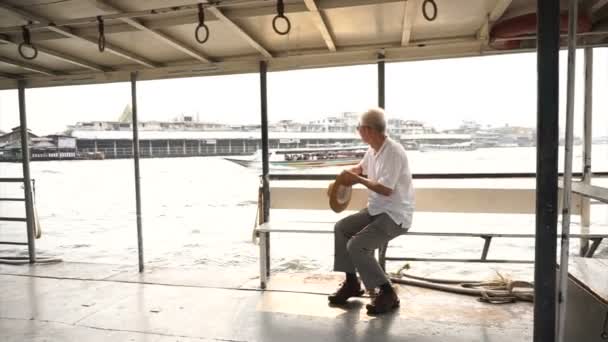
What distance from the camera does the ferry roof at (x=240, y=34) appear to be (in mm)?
2975

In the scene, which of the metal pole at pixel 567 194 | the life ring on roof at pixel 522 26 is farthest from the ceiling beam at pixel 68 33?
the metal pole at pixel 567 194

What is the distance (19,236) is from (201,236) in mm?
3250

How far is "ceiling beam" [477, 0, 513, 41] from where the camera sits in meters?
2.83

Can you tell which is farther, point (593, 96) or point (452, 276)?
point (452, 276)

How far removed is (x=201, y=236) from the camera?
7.97 meters

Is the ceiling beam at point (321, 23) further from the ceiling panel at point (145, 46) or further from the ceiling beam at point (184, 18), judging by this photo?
the ceiling panel at point (145, 46)

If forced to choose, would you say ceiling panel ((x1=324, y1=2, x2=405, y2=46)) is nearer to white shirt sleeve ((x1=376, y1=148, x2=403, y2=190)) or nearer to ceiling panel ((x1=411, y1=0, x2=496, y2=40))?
ceiling panel ((x1=411, y1=0, x2=496, y2=40))

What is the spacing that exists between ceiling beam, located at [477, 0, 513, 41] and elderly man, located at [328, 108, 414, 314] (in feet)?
3.54

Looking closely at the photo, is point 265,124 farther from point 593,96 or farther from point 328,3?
point 593,96

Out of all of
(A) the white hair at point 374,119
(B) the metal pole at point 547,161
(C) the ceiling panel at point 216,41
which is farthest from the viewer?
(C) the ceiling panel at point 216,41

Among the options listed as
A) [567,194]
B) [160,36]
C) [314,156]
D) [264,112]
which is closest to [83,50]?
[160,36]

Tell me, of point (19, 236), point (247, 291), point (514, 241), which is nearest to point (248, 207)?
point (19, 236)

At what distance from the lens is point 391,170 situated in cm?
317

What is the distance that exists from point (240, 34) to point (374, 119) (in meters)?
1.33
